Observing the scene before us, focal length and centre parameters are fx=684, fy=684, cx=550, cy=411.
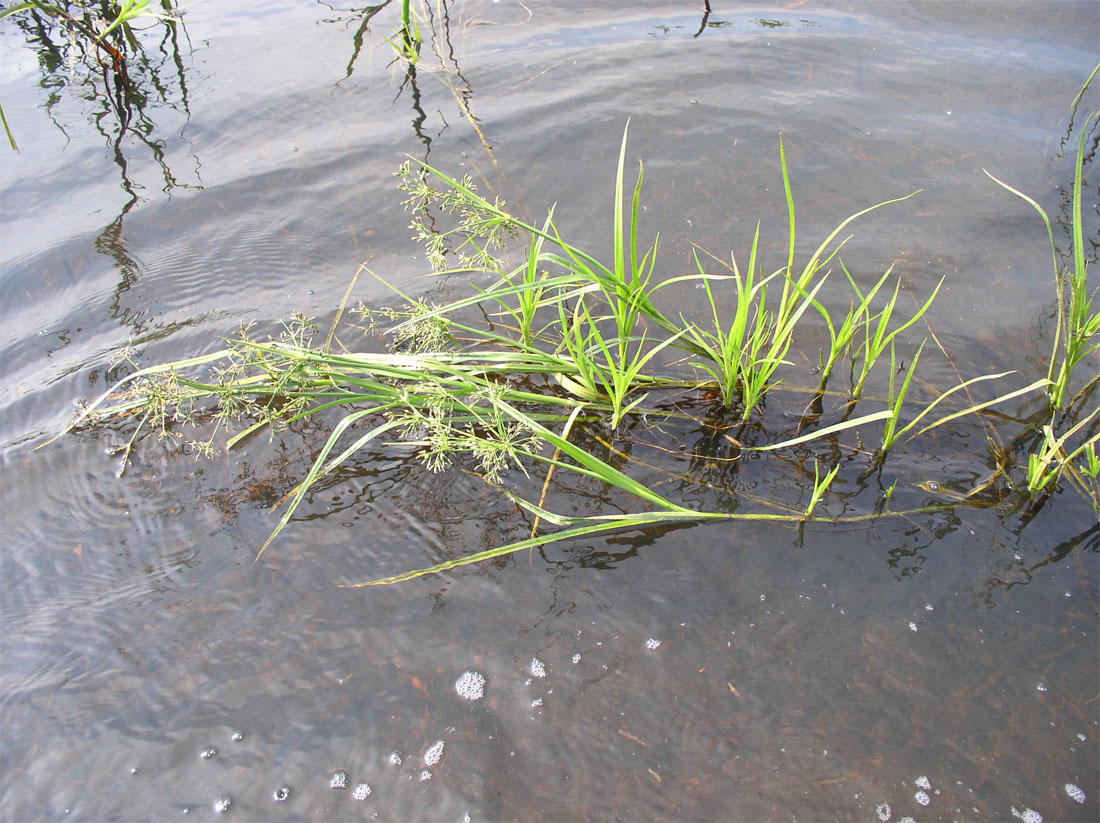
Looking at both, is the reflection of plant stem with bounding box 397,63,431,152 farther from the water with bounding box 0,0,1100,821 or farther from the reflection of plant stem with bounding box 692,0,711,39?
the reflection of plant stem with bounding box 692,0,711,39

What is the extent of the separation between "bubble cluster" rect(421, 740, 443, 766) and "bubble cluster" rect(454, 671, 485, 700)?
0.15 meters

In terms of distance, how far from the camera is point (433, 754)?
6.53 ft

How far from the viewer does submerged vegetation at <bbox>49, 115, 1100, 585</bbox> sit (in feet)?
7.47

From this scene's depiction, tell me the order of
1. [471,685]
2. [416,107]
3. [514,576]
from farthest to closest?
1. [416,107]
2. [514,576]
3. [471,685]

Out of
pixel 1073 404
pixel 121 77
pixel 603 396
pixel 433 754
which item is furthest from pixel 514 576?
pixel 121 77

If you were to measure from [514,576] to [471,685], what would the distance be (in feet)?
1.29

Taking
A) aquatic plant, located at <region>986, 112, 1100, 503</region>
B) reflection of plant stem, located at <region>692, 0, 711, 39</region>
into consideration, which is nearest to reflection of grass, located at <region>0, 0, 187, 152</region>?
reflection of plant stem, located at <region>692, 0, 711, 39</region>

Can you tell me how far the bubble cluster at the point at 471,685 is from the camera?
2098 mm

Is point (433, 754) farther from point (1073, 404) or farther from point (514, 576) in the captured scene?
point (1073, 404)

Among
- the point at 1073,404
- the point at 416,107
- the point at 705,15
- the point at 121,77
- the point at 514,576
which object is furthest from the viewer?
the point at 705,15

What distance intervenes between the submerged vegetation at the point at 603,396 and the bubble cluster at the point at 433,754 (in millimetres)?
552

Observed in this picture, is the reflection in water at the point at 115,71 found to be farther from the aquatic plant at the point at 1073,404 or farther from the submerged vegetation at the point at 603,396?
the aquatic plant at the point at 1073,404

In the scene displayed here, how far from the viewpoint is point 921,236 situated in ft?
11.4

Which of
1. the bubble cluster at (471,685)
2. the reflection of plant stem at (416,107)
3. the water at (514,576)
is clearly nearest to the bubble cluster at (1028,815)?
the water at (514,576)
